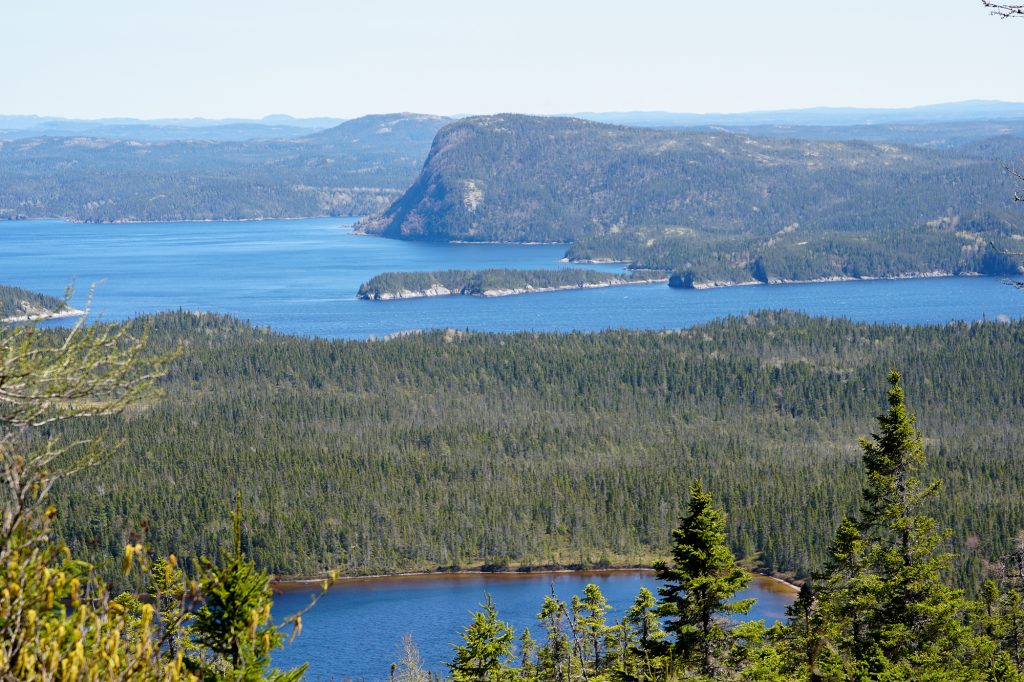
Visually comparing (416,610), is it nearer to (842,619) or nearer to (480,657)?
(480,657)

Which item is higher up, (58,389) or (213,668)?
(58,389)

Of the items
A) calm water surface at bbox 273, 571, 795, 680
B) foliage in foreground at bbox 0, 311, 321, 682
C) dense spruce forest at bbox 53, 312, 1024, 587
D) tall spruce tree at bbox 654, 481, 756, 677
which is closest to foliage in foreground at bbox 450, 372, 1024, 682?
tall spruce tree at bbox 654, 481, 756, 677

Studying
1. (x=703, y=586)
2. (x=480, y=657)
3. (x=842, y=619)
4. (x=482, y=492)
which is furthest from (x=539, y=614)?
(x=482, y=492)

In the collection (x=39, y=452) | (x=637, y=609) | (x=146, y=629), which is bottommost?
(x=637, y=609)

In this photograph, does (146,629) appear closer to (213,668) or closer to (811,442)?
(213,668)

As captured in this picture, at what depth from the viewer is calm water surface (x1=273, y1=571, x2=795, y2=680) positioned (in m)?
110

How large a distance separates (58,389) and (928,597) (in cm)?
4279

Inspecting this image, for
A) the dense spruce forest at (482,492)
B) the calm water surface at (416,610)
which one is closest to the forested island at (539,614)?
the calm water surface at (416,610)

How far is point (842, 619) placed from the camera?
5466cm

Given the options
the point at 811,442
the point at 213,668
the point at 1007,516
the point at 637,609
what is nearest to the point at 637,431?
the point at 811,442

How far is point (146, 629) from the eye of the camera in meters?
17.1

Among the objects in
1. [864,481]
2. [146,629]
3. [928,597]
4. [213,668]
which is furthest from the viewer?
[864,481]

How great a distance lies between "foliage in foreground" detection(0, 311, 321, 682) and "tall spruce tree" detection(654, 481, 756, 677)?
25984 mm

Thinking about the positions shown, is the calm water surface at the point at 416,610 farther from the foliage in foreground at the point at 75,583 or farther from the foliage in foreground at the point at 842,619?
the foliage in foreground at the point at 75,583
